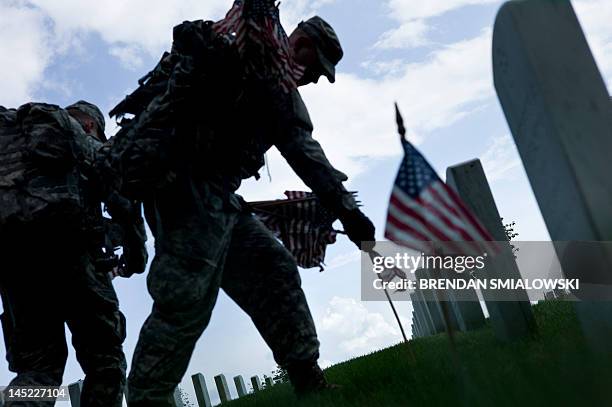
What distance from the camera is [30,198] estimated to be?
4211mm

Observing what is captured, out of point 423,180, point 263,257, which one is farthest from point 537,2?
point 263,257

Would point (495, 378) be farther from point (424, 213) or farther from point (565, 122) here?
point (565, 122)

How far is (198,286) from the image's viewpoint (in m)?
3.46

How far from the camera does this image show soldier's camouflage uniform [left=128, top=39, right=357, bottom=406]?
344 centimetres

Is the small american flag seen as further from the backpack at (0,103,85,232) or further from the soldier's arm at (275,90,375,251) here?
the backpack at (0,103,85,232)

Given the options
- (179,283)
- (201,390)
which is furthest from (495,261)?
(201,390)

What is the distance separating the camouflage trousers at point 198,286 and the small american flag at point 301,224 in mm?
267

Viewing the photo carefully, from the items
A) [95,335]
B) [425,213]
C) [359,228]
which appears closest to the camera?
[425,213]

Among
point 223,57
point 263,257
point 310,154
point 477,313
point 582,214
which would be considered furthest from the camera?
point 477,313

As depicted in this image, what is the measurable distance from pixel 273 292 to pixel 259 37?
1.46 m

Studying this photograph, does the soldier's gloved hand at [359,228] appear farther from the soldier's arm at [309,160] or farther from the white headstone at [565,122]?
the white headstone at [565,122]

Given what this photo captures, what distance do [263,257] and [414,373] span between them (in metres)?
1.09

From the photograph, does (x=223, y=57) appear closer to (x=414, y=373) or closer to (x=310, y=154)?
(x=310, y=154)

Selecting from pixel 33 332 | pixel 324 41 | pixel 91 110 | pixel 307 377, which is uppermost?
pixel 91 110
